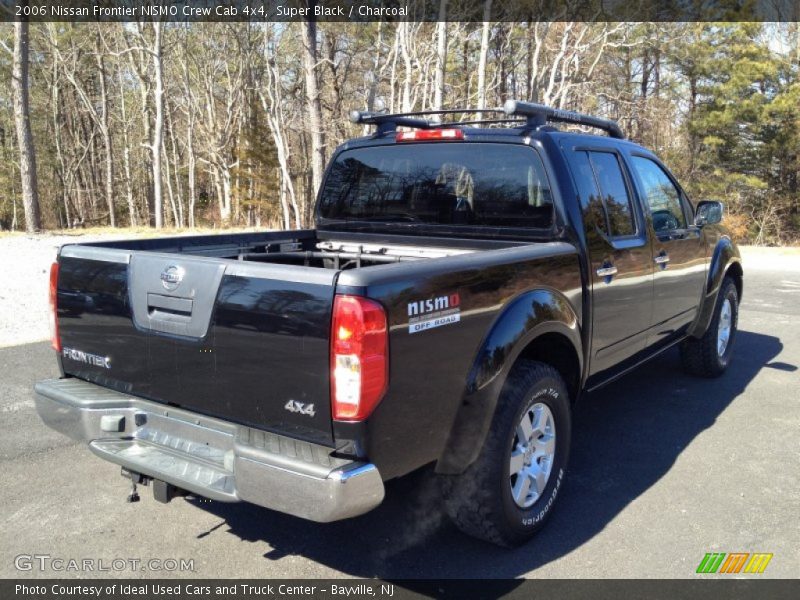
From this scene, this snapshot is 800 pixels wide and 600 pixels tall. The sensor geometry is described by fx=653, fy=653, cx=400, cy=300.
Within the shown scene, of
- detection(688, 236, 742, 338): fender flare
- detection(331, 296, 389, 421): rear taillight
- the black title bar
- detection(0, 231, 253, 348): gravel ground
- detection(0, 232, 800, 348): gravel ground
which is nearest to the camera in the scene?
detection(331, 296, 389, 421): rear taillight

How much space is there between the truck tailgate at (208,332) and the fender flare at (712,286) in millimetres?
4032

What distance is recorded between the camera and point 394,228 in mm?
4234

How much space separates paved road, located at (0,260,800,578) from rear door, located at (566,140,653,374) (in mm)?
738

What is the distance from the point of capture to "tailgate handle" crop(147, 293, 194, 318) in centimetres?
265

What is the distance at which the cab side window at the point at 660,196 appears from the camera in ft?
15.0

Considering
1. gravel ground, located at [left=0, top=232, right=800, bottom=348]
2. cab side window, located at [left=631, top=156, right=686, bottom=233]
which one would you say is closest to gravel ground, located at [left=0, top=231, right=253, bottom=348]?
gravel ground, located at [left=0, top=232, right=800, bottom=348]

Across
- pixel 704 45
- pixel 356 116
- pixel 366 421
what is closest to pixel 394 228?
pixel 356 116

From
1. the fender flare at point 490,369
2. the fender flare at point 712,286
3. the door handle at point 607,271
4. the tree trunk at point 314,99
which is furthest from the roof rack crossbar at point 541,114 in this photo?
the tree trunk at point 314,99

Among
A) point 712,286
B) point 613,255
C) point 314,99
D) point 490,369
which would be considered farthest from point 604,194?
point 314,99

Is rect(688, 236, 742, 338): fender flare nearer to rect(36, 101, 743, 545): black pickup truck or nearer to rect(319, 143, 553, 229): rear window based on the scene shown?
rect(36, 101, 743, 545): black pickup truck

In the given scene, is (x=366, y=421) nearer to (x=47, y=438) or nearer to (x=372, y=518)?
(x=372, y=518)

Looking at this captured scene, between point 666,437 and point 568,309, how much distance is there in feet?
5.74

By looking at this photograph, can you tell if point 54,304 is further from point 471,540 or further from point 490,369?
point 471,540

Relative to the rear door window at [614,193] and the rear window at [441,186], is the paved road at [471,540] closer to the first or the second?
the rear door window at [614,193]
